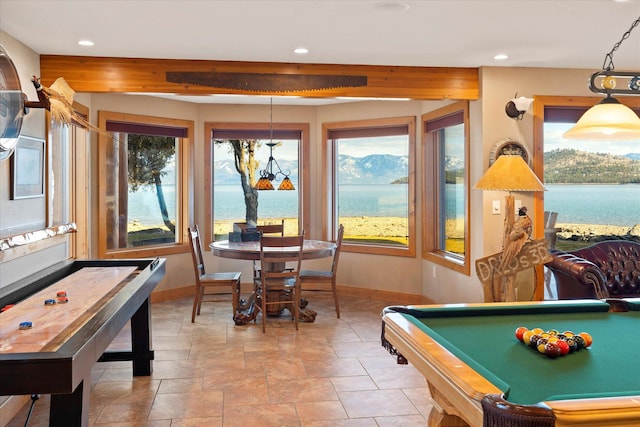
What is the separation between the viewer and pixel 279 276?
541 cm

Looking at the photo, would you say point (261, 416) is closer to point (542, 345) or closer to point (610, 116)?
point (542, 345)

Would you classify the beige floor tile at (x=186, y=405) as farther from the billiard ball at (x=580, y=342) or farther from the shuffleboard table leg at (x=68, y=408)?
the billiard ball at (x=580, y=342)

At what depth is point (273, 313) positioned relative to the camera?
5777 millimetres

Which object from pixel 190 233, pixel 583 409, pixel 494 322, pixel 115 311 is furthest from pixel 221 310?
pixel 583 409

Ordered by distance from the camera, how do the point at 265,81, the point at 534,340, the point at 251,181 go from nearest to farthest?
the point at 534,340
the point at 265,81
the point at 251,181

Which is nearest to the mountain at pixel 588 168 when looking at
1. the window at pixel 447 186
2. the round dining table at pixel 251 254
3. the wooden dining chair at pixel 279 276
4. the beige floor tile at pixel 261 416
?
the window at pixel 447 186

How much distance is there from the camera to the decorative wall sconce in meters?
4.75

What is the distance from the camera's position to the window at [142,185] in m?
6.14

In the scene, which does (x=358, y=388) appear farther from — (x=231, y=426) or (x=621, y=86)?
(x=621, y=86)

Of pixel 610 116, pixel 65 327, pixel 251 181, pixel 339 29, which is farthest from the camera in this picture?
pixel 251 181

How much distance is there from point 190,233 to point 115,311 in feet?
10.3

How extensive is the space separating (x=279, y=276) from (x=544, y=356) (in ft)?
12.0

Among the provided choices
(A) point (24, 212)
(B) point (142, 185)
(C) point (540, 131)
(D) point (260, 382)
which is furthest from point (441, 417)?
(B) point (142, 185)

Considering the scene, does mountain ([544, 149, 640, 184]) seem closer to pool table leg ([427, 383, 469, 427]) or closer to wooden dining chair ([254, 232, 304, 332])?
wooden dining chair ([254, 232, 304, 332])
